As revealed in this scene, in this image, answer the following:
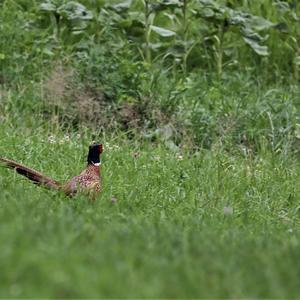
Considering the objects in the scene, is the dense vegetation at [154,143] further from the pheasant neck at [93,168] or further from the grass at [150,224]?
the pheasant neck at [93,168]

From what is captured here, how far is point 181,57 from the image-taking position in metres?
11.0

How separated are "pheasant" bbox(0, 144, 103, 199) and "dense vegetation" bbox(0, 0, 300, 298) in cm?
10

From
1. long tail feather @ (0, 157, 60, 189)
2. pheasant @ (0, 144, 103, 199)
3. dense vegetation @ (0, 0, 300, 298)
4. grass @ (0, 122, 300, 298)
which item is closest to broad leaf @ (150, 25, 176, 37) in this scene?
dense vegetation @ (0, 0, 300, 298)

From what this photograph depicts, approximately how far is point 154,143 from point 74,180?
9.08ft

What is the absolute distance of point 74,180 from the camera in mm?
6398

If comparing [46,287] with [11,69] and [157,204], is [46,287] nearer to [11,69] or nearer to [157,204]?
[157,204]

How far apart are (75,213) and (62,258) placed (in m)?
1.51

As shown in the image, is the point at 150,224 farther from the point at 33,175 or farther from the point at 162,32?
the point at 162,32

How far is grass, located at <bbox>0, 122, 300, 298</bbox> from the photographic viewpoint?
11.8 feet

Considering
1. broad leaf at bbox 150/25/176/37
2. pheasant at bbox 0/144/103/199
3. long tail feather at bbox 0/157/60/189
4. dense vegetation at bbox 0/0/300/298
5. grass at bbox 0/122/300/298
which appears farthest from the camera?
broad leaf at bbox 150/25/176/37

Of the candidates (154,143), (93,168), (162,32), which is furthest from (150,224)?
(162,32)

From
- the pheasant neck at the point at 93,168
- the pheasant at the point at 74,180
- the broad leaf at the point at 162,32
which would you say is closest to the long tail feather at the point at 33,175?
the pheasant at the point at 74,180

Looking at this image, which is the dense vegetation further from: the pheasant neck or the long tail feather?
the pheasant neck

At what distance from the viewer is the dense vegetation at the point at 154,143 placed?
3.80 meters
